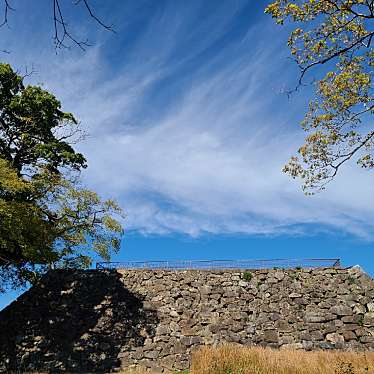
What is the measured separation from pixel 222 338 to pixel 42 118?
15.4m

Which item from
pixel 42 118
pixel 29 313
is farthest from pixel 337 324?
pixel 42 118

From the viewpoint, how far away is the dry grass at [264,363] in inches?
442

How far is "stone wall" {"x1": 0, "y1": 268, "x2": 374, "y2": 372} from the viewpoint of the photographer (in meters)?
21.2

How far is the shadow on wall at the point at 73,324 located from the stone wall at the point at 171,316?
54 millimetres

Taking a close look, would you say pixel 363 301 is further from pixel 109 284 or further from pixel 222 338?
pixel 109 284

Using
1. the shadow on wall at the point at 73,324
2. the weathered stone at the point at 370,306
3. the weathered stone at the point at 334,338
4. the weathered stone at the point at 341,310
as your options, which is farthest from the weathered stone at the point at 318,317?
the shadow on wall at the point at 73,324

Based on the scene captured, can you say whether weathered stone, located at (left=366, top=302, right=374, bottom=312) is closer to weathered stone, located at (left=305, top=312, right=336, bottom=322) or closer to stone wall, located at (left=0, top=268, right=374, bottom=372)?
stone wall, located at (left=0, top=268, right=374, bottom=372)

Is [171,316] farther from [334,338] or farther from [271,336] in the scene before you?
[334,338]

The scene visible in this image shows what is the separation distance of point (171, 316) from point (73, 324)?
542 cm

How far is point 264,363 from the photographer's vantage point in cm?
1195

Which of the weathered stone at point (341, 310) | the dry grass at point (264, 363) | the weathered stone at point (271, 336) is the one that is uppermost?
the weathered stone at point (341, 310)

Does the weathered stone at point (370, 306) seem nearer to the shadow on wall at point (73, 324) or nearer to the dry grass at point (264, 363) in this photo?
the dry grass at point (264, 363)

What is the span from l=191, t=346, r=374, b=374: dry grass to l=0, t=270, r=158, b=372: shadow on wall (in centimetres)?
1020

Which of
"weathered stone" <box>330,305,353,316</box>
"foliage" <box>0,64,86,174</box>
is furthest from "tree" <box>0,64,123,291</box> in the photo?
Result: "weathered stone" <box>330,305,353,316</box>
